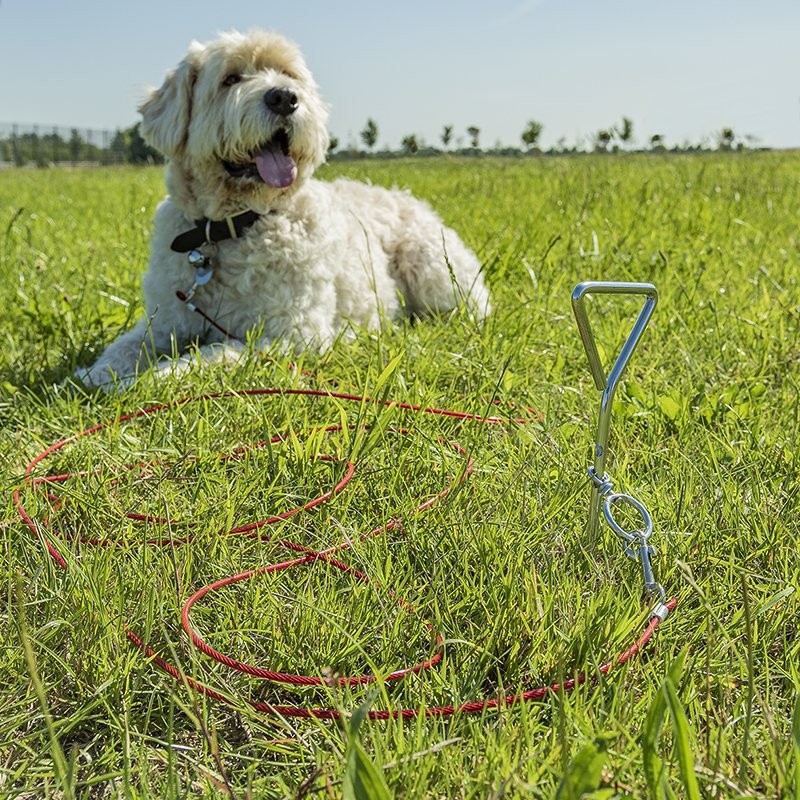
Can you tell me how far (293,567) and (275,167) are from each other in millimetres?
2604

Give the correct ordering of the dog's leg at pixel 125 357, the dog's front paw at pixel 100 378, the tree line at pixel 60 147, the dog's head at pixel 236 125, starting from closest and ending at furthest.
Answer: the dog's front paw at pixel 100 378, the dog's leg at pixel 125 357, the dog's head at pixel 236 125, the tree line at pixel 60 147

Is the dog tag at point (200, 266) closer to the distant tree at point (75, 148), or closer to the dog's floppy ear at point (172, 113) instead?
the dog's floppy ear at point (172, 113)

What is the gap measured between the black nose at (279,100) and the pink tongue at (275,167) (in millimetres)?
185

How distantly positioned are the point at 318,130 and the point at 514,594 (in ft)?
10.7

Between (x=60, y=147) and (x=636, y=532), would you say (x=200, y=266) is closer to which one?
(x=636, y=532)

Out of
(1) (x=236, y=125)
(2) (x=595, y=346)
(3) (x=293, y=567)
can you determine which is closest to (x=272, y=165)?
(1) (x=236, y=125)

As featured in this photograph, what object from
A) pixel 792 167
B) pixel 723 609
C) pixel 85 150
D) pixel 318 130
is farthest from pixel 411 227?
pixel 85 150

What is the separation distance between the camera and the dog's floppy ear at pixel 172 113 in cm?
440

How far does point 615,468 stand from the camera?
275 centimetres

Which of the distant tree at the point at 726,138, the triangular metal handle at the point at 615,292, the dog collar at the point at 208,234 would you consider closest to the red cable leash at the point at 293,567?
the triangular metal handle at the point at 615,292

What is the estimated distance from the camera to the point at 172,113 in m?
4.41

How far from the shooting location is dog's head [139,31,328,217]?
4234 mm

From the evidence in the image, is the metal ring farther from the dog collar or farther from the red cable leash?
the dog collar

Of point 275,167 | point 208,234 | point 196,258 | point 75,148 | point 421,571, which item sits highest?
point 75,148
